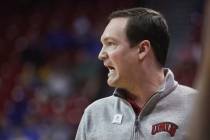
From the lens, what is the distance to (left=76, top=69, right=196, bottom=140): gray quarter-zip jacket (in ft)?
5.01

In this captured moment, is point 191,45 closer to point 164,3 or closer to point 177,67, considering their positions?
point 177,67

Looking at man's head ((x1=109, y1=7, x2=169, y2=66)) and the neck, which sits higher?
man's head ((x1=109, y1=7, x2=169, y2=66))

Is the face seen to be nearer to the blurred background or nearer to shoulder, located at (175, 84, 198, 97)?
shoulder, located at (175, 84, 198, 97)

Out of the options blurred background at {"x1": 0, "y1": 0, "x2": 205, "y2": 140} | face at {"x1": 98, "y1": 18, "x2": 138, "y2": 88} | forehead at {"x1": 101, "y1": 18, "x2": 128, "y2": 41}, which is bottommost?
blurred background at {"x1": 0, "y1": 0, "x2": 205, "y2": 140}

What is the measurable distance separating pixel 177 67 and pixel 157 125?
3.18 meters

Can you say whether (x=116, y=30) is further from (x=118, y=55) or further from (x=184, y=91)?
(x=184, y=91)

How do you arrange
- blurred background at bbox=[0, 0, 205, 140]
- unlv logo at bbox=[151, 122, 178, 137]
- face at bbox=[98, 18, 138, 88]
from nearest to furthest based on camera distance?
unlv logo at bbox=[151, 122, 178, 137], face at bbox=[98, 18, 138, 88], blurred background at bbox=[0, 0, 205, 140]

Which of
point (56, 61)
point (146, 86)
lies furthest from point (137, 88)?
point (56, 61)

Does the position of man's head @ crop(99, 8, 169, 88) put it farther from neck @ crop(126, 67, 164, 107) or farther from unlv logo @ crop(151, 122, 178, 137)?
unlv logo @ crop(151, 122, 178, 137)

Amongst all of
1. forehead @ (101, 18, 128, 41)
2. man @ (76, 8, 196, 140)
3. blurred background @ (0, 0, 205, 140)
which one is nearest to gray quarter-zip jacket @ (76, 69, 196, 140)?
man @ (76, 8, 196, 140)

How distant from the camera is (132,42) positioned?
170cm

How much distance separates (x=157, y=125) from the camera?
1.54 m

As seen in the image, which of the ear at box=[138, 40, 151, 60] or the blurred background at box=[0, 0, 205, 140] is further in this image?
the blurred background at box=[0, 0, 205, 140]

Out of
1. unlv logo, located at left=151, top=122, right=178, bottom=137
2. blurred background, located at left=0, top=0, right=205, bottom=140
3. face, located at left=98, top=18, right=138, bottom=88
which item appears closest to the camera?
unlv logo, located at left=151, top=122, right=178, bottom=137
